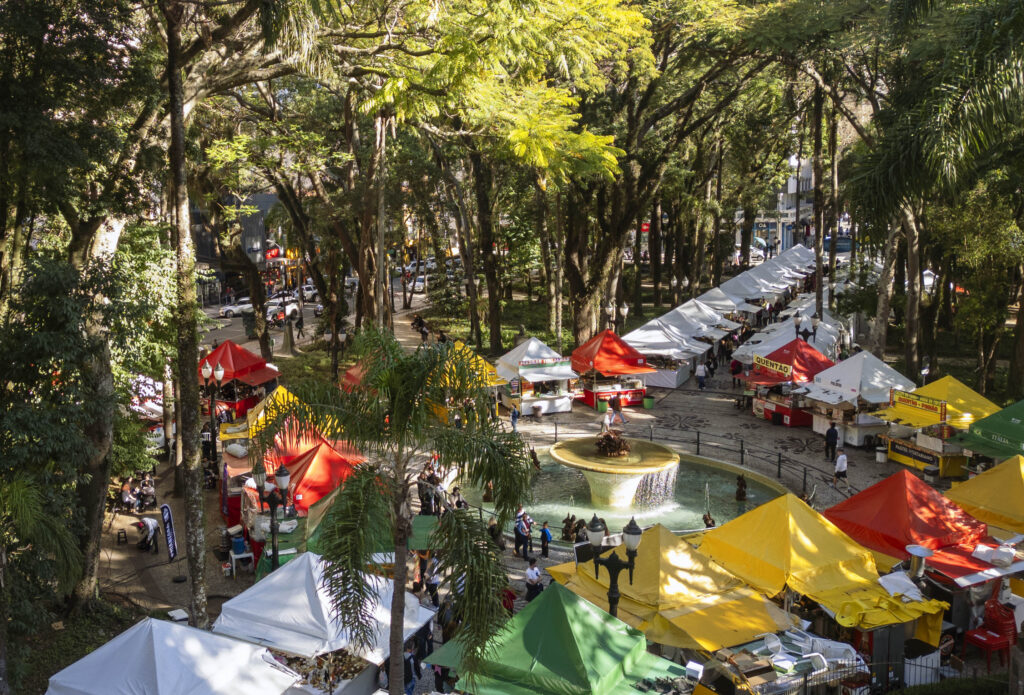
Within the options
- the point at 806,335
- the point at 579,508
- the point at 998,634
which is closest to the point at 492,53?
the point at 579,508

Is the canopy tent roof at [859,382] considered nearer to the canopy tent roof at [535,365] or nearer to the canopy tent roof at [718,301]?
the canopy tent roof at [535,365]

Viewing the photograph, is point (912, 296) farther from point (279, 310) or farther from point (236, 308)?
point (236, 308)

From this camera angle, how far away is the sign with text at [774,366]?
26.0 m

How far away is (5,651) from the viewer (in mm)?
11398

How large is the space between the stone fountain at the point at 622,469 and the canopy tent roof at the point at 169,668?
9119 millimetres

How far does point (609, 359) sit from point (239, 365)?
39.8 ft

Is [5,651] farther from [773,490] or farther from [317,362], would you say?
[317,362]

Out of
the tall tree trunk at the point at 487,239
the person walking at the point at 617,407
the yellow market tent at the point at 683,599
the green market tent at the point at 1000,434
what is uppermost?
the tall tree trunk at the point at 487,239

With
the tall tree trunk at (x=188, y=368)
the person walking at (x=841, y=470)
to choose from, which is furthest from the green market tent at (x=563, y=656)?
the person walking at (x=841, y=470)

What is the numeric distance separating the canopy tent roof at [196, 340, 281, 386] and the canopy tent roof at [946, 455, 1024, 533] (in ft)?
67.3

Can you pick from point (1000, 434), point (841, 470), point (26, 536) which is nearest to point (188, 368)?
point (26, 536)

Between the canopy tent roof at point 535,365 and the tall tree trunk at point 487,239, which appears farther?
the tall tree trunk at point 487,239

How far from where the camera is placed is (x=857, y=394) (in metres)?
22.9

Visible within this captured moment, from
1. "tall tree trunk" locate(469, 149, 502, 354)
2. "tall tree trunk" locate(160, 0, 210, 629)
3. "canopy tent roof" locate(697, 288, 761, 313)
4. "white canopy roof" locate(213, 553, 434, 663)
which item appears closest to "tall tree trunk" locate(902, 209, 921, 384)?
"canopy tent roof" locate(697, 288, 761, 313)
